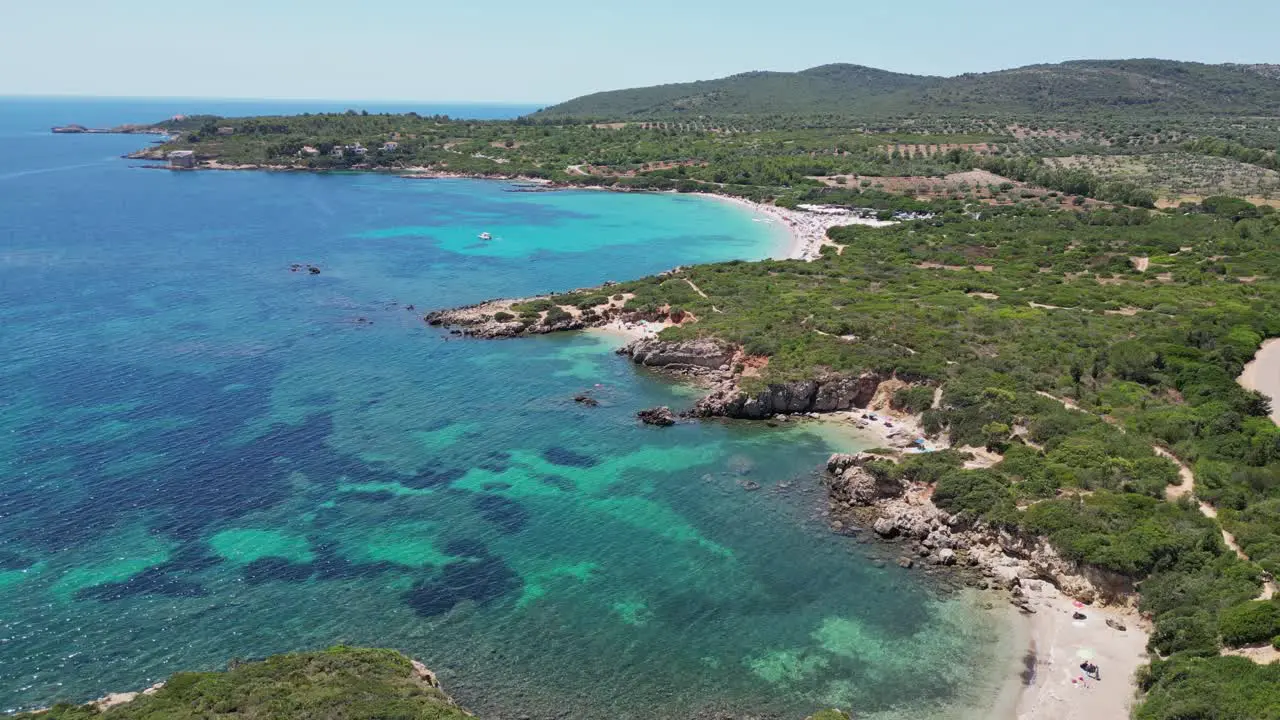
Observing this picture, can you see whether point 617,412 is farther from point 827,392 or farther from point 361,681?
point 361,681

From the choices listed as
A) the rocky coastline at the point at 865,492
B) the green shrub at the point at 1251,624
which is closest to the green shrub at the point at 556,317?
the rocky coastline at the point at 865,492

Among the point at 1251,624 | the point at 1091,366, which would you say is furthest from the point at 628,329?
the point at 1251,624

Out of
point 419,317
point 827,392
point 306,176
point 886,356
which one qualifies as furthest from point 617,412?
point 306,176

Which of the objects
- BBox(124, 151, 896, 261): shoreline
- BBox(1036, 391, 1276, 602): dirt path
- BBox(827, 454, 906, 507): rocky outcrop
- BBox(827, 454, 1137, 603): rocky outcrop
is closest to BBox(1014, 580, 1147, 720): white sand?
BBox(827, 454, 1137, 603): rocky outcrop

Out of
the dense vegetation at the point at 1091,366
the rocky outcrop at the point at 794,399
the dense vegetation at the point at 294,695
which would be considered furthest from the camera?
the rocky outcrop at the point at 794,399

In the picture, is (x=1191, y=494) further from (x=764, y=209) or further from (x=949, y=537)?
(x=764, y=209)

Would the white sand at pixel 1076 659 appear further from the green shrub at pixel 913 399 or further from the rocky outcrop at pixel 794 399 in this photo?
the rocky outcrop at pixel 794 399
